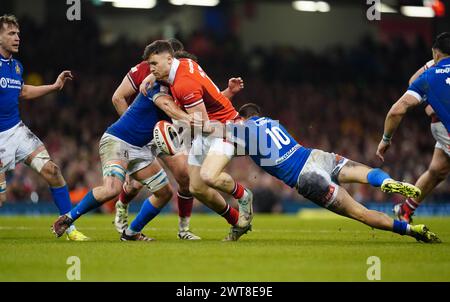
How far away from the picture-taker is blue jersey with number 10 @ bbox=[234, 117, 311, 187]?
10273 mm

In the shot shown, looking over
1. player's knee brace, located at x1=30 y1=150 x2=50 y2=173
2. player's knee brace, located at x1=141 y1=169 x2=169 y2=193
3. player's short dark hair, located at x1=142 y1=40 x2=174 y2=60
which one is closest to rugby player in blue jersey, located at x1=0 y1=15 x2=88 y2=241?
player's knee brace, located at x1=30 y1=150 x2=50 y2=173

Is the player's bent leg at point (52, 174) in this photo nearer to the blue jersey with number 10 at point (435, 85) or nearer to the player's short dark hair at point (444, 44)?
the blue jersey with number 10 at point (435, 85)

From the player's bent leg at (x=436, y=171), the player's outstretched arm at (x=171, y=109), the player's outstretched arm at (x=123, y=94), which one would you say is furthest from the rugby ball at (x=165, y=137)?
the player's bent leg at (x=436, y=171)

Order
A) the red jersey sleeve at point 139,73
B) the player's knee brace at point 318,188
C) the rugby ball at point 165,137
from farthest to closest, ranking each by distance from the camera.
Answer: the red jersey sleeve at point 139,73 < the rugby ball at point 165,137 < the player's knee brace at point 318,188

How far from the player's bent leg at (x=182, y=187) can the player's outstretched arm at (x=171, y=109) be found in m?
1.01

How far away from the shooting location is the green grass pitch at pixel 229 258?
7.57 meters

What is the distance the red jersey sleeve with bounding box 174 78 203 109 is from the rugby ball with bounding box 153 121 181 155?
34cm

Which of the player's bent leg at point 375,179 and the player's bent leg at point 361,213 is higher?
the player's bent leg at point 375,179

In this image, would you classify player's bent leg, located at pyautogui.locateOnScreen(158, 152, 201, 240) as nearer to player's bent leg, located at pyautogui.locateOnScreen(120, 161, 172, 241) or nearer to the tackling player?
player's bent leg, located at pyautogui.locateOnScreen(120, 161, 172, 241)

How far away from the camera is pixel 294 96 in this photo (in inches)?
1067

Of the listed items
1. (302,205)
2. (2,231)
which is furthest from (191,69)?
(302,205)

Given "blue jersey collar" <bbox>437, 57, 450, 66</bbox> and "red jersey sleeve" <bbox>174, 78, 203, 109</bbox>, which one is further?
"blue jersey collar" <bbox>437, 57, 450, 66</bbox>

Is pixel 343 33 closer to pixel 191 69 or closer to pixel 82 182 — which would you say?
pixel 82 182

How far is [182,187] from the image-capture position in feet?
37.7
